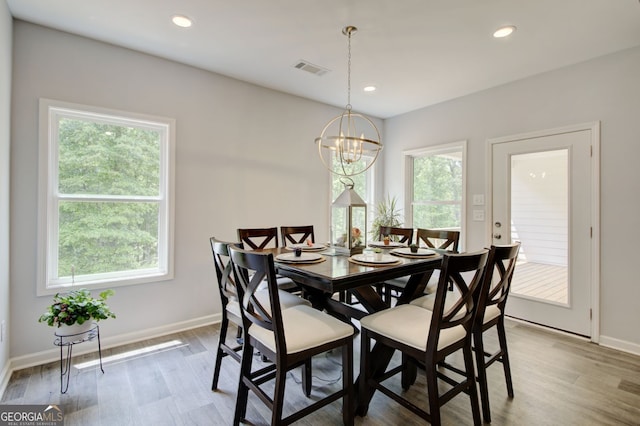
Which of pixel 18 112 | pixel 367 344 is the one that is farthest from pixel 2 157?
pixel 367 344

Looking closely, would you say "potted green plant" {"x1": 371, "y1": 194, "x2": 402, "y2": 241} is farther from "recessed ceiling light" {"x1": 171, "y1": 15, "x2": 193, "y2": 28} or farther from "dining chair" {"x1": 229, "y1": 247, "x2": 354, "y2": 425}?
"recessed ceiling light" {"x1": 171, "y1": 15, "x2": 193, "y2": 28}

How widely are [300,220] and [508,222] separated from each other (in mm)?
2510

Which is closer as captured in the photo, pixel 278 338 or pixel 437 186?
pixel 278 338

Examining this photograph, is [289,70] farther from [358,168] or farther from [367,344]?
[367,344]

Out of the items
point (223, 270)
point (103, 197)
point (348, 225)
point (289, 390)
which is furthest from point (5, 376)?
point (348, 225)

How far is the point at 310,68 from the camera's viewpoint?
10.9ft

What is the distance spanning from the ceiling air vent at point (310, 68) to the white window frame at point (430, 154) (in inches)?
78.1

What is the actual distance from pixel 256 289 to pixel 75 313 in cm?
154

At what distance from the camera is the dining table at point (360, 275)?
68.1 inches

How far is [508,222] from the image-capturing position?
363cm

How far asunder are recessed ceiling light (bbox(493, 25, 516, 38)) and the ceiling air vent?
5.21 ft

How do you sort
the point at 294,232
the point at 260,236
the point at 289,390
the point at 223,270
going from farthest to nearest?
the point at 294,232 < the point at 260,236 < the point at 289,390 < the point at 223,270

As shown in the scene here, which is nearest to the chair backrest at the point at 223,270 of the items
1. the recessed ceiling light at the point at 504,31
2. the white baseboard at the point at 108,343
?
the white baseboard at the point at 108,343

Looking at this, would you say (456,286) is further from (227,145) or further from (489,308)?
(227,145)
